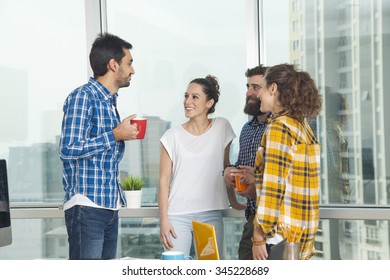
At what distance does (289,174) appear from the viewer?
2771 millimetres

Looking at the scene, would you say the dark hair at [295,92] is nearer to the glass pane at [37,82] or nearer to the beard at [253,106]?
the beard at [253,106]

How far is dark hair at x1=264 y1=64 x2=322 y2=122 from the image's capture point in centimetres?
283

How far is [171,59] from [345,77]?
1074 mm

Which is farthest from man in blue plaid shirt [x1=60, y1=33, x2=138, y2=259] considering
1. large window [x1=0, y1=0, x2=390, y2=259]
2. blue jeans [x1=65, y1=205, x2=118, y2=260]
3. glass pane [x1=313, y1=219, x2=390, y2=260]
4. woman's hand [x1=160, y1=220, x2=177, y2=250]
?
glass pane [x1=313, y1=219, x2=390, y2=260]

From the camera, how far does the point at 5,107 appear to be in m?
4.54

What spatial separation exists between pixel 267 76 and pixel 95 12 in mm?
1826

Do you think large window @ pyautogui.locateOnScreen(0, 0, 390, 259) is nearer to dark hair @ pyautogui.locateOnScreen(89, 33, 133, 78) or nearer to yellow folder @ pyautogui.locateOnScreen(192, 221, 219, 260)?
dark hair @ pyautogui.locateOnScreen(89, 33, 133, 78)

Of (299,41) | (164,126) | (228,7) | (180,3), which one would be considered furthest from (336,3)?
(164,126)

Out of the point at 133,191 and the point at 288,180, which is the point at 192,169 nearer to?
the point at 133,191

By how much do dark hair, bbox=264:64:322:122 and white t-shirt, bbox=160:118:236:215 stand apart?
0.82 metres

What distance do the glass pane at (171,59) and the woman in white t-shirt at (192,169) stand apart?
592mm

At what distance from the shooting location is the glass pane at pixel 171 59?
427 cm

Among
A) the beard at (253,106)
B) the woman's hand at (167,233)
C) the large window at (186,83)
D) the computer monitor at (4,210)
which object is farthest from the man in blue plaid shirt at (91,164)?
the large window at (186,83)

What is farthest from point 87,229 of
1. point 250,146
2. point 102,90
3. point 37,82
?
point 37,82
